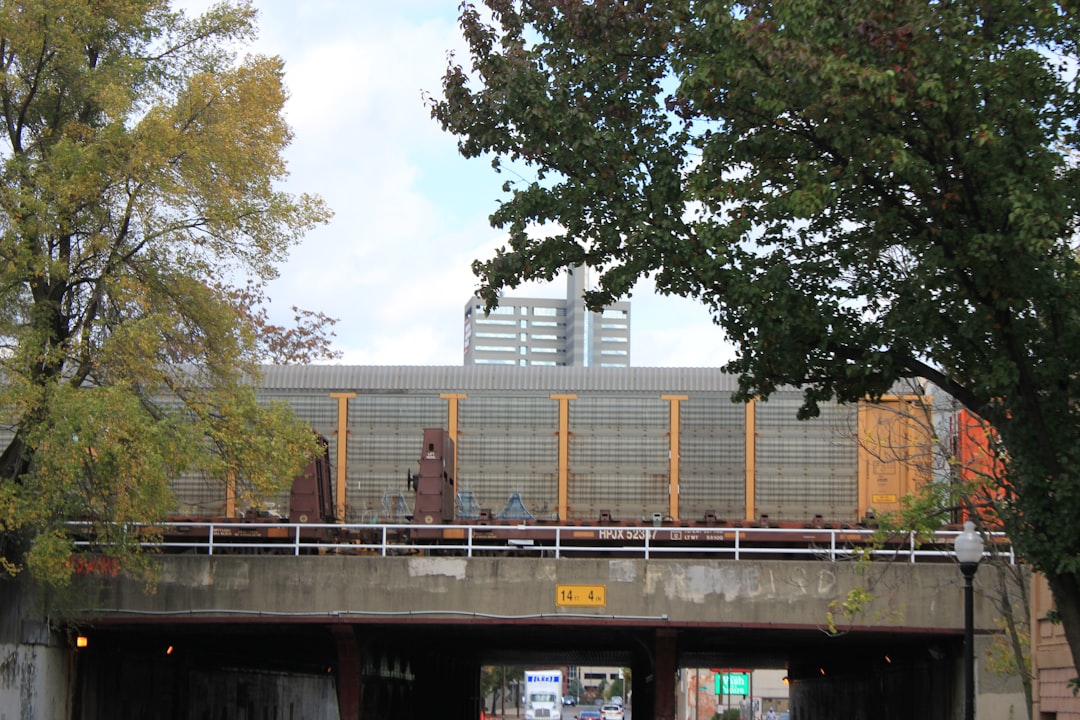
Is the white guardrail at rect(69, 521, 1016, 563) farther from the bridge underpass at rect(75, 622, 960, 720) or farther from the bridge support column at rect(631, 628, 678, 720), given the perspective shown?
the bridge support column at rect(631, 628, 678, 720)

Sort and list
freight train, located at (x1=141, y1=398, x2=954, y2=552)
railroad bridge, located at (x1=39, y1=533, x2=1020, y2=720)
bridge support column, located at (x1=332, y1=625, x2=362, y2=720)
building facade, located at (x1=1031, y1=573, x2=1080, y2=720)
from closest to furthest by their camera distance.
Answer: building facade, located at (x1=1031, y1=573, x2=1080, y2=720)
railroad bridge, located at (x1=39, y1=533, x2=1020, y2=720)
freight train, located at (x1=141, y1=398, x2=954, y2=552)
bridge support column, located at (x1=332, y1=625, x2=362, y2=720)

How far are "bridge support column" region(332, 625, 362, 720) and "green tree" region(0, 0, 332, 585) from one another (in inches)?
192

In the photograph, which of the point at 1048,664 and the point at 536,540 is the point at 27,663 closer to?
the point at 536,540

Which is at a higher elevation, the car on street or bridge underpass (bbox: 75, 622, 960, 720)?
bridge underpass (bbox: 75, 622, 960, 720)

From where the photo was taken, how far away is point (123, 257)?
22.2 meters

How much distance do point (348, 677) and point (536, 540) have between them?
4602 mm

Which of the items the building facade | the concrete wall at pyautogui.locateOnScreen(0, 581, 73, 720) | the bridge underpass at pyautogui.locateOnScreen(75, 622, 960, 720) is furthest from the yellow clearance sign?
the concrete wall at pyautogui.locateOnScreen(0, 581, 73, 720)

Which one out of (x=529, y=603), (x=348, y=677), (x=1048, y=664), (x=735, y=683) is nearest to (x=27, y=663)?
(x=348, y=677)

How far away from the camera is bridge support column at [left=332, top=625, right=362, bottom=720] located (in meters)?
25.6

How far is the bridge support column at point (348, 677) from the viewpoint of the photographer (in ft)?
83.9

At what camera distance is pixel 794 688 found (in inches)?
2105

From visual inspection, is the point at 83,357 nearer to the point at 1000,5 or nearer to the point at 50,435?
the point at 50,435

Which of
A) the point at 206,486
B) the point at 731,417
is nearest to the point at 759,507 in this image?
the point at 731,417

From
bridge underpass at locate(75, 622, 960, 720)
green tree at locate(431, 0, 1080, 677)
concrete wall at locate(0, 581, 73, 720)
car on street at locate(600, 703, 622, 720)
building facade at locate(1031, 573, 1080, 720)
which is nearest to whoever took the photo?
green tree at locate(431, 0, 1080, 677)
